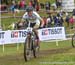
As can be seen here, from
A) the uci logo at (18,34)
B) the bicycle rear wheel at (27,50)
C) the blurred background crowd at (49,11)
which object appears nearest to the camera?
the bicycle rear wheel at (27,50)

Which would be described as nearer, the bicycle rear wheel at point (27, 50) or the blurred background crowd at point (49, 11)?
the bicycle rear wheel at point (27, 50)

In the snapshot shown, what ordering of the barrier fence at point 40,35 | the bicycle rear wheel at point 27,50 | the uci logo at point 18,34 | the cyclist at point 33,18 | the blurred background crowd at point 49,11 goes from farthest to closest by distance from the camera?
the blurred background crowd at point 49,11 → the uci logo at point 18,34 → the barrier fence at point 40,35 → the cyclist at point 33,18 → the bicycle rear wheel at point 27,50

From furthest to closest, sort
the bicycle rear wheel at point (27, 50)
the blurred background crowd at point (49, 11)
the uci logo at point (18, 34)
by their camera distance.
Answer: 1. the blurred background crowd at point (49, 11)
2. the uci logo at point (18, 34)
3. the bicycle rear wheel at point (27, 50)

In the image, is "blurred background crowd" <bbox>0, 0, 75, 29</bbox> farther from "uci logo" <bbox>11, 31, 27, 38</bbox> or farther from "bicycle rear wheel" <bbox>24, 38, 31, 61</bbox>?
"bicycle rear wheel" <bbox>24, 38, 31, 61</bbox>

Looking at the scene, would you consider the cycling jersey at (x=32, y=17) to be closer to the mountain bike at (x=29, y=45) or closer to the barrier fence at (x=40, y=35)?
the mountain bike at (x=29, y=45)

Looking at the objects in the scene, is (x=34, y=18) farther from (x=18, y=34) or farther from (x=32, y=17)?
(x=18, y=34)

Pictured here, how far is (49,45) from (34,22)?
20.3ft

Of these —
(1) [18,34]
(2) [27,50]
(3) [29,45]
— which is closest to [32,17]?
(3) [29,45]

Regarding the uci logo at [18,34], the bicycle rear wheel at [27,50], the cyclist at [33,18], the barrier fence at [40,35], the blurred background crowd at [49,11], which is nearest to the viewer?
the bicycle rear wheel at [27,50]

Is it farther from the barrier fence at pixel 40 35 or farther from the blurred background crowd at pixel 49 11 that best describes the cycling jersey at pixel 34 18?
the blurred background crowd at pixel 49 11

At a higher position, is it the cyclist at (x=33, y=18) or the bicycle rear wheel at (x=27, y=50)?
the cyclist at (x=33, y=18)

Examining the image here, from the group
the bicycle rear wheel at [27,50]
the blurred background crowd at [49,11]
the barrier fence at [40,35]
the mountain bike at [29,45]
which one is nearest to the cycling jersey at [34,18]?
the mountain bike at [29,45]

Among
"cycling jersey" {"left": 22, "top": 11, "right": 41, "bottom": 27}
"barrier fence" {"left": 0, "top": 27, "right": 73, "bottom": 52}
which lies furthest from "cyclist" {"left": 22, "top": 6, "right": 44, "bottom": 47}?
"barrier fence" {"left": 0, "top": 27, "right": 73, "bottom": 52}

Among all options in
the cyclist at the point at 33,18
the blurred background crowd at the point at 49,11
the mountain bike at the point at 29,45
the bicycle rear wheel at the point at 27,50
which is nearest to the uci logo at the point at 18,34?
the blurred background crowd at the point at 49,11
